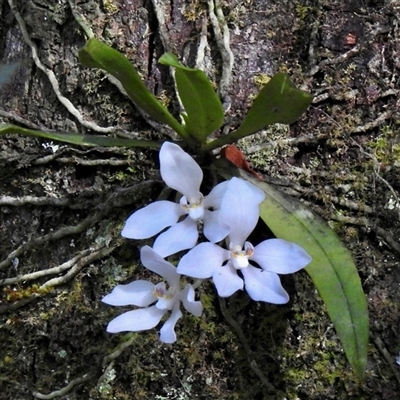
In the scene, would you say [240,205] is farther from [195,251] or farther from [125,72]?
[125,72]

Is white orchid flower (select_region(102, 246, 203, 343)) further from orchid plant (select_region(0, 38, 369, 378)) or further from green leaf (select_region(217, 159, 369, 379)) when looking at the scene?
green leaf (select_region(217, 159, 369, 379))

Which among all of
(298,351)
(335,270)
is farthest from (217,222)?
(298,351)

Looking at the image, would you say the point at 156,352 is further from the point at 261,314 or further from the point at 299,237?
the point at 299,237

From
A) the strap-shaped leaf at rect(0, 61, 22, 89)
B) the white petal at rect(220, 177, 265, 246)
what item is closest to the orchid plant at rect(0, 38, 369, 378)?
the white petal at rect(220, 177, 265, 246)

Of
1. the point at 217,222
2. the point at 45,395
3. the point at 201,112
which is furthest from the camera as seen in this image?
the point at 45,395

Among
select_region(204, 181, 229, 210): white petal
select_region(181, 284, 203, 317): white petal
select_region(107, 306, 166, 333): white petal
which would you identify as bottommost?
select_region(107, 306, 166, 333): white petal

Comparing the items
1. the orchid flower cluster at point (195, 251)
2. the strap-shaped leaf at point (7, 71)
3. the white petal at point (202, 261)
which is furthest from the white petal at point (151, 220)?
the strap-shaped leaf at point (7, 71)
